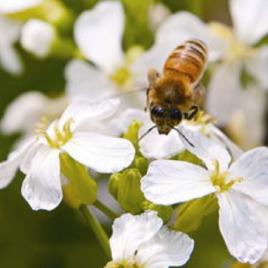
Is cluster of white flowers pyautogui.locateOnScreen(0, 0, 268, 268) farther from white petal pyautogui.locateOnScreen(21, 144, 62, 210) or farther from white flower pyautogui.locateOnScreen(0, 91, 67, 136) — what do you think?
white flower pyautogui.locateOnScreen(0, 91, 67, 136)

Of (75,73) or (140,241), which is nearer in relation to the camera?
(140,241)

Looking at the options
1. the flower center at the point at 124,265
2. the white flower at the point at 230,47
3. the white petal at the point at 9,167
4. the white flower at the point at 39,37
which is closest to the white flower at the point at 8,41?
the white flower at the point at 39,37

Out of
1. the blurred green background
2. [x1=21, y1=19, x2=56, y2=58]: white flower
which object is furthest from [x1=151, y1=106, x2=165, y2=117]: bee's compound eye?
[x1=21, y1=19, x2=56, y2=58]: white flower

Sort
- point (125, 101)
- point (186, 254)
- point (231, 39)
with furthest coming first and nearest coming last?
point (231, 39) < point (125, 101) < point (186, 254)

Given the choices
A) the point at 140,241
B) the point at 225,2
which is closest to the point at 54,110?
the point at 225,2

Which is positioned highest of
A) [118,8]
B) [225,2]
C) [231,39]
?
[118,8]

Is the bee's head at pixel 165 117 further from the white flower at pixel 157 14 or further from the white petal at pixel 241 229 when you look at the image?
the white flower at pixel 157 14

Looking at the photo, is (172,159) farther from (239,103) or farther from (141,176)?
(239,103)

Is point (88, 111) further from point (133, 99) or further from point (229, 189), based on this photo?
point (133, 99)

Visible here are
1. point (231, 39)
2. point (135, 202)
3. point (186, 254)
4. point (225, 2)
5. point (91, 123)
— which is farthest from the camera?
point (225, 2)
